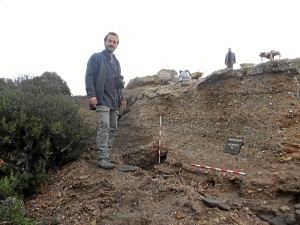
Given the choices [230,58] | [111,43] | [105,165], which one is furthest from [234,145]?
[230,58]

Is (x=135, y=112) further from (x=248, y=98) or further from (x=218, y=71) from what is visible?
(x=248, y=98)

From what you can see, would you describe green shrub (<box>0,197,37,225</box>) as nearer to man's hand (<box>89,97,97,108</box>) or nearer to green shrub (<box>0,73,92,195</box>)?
green shrub (<box>0,73,92,195</box>)

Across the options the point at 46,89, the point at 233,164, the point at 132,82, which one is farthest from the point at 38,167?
the point at 132,82

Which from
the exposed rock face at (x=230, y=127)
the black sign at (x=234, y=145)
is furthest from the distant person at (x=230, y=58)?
the black sign at (x=234, y=145)

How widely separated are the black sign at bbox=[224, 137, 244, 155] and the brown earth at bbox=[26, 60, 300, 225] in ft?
0.31

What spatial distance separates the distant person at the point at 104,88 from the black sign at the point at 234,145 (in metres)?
2.73

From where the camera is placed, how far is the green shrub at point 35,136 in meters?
4.57

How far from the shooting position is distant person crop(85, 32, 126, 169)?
5309 mm

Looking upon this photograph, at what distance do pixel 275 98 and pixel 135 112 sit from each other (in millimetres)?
4084

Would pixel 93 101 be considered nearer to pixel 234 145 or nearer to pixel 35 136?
pixel 35 136

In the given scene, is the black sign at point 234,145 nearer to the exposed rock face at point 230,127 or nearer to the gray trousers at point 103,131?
the exposed rock face at point 230,127

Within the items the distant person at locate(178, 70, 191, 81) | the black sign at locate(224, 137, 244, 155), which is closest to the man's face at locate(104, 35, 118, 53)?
the black sign at locate(224, 137, 244, 155)

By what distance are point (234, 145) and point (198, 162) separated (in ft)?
3.26

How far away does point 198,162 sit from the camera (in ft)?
20.1
